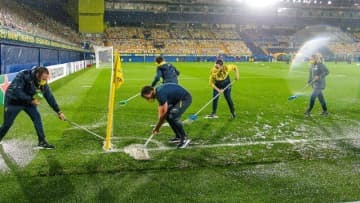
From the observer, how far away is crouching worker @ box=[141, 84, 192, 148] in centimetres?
821

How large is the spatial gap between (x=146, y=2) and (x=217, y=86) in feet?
247

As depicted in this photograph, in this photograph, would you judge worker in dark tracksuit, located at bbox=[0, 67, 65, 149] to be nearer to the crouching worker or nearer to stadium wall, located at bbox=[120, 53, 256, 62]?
the crouching worker

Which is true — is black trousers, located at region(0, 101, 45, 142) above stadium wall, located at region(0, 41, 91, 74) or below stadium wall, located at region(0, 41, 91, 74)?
below

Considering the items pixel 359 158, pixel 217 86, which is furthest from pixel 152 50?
pixel 359 158

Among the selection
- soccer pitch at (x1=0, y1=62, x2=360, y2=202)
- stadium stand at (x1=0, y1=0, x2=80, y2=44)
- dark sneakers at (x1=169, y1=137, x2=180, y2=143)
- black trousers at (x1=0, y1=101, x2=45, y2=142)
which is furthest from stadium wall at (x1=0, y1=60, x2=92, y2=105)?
dark sneakers at (x1=169, y1=137, x2=180, y2=143)

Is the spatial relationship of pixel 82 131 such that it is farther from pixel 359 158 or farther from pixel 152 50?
pixel 152 50

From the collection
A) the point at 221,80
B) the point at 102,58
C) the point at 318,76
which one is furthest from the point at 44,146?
the point at 102,58

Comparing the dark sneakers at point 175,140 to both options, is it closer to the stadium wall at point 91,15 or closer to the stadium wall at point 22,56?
the stadium wall at point 22,56

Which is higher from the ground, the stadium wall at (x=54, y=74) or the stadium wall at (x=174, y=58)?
the stadium wall at (x=174, y=58)

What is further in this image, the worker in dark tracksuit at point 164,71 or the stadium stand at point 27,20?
the stadium stand at point 27,20

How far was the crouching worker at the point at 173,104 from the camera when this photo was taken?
821 cm

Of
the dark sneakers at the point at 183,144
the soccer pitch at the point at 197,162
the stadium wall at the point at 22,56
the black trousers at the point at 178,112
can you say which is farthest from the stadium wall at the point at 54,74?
the dark sneakers at the point at 183,144

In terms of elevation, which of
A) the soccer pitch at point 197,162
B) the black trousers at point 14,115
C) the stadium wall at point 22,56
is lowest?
the soccer pitch at point 197,162

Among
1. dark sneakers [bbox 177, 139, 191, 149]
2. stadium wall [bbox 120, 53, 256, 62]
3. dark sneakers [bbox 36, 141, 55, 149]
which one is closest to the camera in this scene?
dark sneakers [bbox 36, 141, 55, 149]
